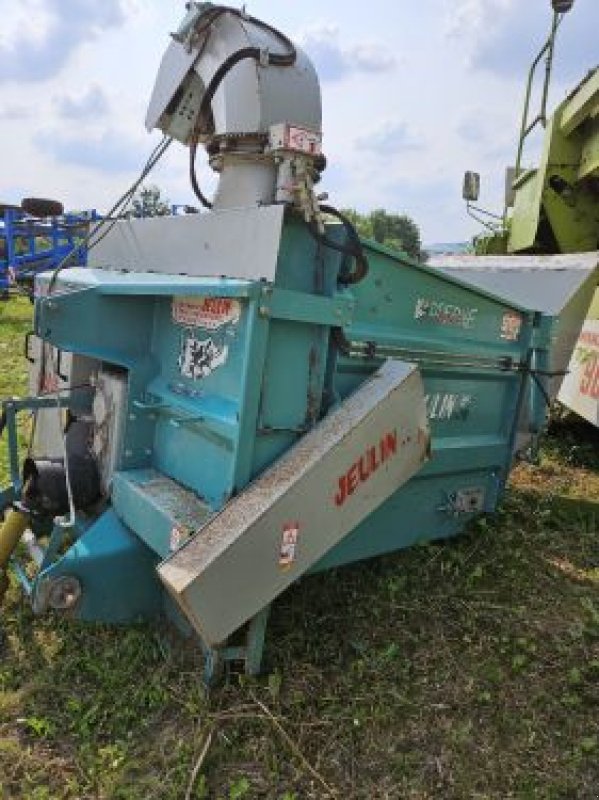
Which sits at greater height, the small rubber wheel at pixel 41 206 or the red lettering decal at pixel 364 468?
the small rubber wheel at pixel 41 206

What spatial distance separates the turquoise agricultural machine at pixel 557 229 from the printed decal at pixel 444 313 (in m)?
0.75

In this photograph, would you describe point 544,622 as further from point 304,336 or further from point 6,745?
point 6,745

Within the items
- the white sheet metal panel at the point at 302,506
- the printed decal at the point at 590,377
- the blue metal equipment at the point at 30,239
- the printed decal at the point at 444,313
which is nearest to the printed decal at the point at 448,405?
the printed decal at the point at 444,313

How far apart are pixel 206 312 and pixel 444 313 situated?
0.93 m

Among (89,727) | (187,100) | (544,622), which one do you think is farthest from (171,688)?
(187,100)

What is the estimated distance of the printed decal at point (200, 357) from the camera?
94.0 inches

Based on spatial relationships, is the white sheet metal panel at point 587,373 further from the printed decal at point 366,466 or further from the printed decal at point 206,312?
the printed decal at point 206,312

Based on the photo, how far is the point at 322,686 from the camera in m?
2.40

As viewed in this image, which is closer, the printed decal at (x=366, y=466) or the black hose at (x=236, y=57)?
the printed decal at (x=366, y=466)

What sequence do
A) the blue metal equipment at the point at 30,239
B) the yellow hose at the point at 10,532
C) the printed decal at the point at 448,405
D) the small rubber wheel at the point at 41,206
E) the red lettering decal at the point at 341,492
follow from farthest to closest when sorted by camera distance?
the blue metal equipment at the point at 30,239
the small rubber wheel at the point at 41,206
the printed decal at the point at 448,405
the yellow hose at the point at 10,532
the red lettering decal at the point at 341,492

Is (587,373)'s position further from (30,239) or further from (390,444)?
(30,239)

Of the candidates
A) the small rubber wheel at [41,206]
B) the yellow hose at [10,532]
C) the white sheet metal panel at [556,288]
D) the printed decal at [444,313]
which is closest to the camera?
the yellow hose at [10,532]

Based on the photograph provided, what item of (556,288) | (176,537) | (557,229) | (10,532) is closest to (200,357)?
(176,537)

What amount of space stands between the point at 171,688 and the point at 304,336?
1224 mm
